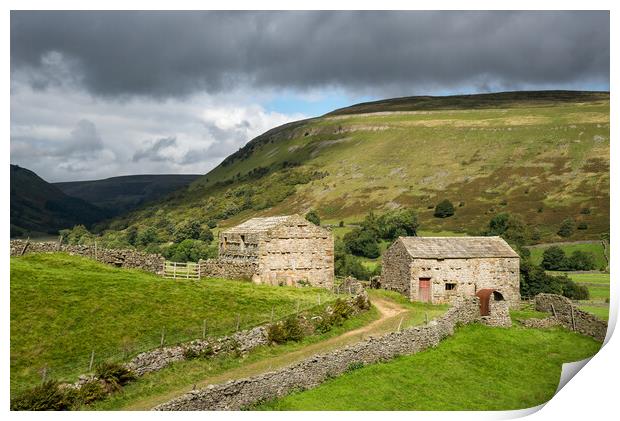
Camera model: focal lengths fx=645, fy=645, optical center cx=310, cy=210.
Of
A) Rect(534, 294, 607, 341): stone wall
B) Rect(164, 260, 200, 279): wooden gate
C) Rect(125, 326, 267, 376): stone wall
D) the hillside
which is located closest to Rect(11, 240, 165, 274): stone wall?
Rect(164, 260, 200, 279): wooden gate

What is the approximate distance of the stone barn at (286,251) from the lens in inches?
1997

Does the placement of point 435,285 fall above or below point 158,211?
below

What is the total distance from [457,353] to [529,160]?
14479 centimetres

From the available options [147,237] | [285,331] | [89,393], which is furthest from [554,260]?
[147,237]

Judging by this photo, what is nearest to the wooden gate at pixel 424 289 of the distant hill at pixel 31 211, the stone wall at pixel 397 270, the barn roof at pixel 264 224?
the stone wall at pixel 397 270

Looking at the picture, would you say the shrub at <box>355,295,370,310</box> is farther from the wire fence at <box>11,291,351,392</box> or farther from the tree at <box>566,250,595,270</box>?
the tree at <box>566,250,595,270</box>

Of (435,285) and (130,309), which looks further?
(435,285)

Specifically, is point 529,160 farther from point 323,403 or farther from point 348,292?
point 323,403

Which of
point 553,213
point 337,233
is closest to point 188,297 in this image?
point 337,233

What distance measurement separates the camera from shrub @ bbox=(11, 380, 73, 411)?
24531mm

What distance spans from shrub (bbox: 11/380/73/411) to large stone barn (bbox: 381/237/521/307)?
31.5m

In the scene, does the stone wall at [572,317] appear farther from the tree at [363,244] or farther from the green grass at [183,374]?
the tree at [363,244]

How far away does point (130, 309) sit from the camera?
1332 inches

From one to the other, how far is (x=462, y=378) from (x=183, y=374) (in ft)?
46.9
